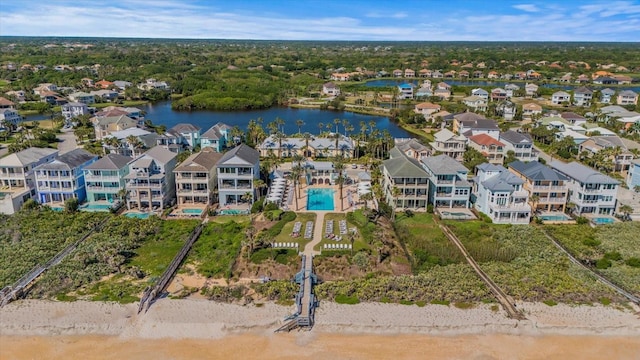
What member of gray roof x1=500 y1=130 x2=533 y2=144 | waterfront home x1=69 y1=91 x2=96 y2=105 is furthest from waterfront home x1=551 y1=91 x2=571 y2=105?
waterfront home x1=69 y1=91 x2=96 y2=105

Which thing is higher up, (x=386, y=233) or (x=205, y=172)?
(x=205, y=172)

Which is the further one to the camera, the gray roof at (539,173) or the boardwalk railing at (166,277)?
the gray roof at (539,173)

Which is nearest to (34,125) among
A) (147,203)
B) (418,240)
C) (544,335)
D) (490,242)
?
(147,203)

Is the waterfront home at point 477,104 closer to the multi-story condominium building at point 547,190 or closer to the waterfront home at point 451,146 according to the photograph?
the waterfront home at point 451,146

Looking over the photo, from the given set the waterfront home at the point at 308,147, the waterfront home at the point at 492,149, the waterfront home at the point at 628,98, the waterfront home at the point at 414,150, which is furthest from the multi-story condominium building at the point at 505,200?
the waterfront home at the point at 628,98

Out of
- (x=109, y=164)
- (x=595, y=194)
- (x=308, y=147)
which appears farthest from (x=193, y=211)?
(x=595, y=194)

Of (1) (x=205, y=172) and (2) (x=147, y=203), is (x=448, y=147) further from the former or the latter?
(2) (x=147, y=203)

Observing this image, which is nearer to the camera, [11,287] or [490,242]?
[11,287]

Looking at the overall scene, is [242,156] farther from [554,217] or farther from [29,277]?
[554,217]
